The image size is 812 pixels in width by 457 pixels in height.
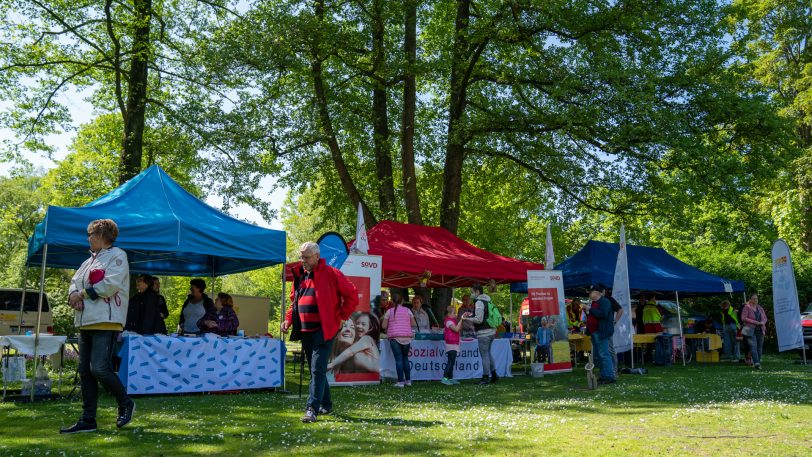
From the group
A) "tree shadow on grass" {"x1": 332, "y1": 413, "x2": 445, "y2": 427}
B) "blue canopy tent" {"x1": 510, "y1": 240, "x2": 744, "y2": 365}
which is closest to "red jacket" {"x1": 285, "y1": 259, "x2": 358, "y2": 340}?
"tree shadow on grass" {"x1": 332, "y1": 413, "x2": 445, "y2": 427}

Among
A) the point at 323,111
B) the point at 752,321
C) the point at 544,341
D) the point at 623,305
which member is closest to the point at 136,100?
the point at 323,111

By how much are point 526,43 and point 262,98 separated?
7408mm

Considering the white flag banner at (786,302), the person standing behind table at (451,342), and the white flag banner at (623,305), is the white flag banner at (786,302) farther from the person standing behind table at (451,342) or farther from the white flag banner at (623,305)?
the person standing behind table at (451,342)

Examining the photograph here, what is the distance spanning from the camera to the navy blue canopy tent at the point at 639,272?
Result: 57.2 feet

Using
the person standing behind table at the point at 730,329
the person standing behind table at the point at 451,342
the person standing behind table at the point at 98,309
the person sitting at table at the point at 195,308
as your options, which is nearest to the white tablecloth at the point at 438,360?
the person standing behind table at the point at 451,342

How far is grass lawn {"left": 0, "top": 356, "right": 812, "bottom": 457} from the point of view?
547 centimetres

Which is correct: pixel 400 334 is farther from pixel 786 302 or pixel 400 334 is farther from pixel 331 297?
pixel 786 302

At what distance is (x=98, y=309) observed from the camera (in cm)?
616

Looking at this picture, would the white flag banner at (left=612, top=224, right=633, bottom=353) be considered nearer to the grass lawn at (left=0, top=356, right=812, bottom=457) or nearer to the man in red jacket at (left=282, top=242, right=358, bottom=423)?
the grass lawn at (left=0, top=356, right=812, bottom=457)

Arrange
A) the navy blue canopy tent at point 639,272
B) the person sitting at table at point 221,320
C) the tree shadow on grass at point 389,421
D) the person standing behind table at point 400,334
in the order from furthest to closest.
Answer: the navy blue canopy tent at point 639,272
the person standing behind table at point 400,334
the person sitting at table at point 221,320
the tree shadow on grass at point 389,421

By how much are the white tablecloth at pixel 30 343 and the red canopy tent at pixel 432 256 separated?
18.5ft

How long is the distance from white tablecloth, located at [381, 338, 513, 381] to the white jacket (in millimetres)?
7217

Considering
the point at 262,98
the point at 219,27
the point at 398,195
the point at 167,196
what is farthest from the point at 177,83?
the point at 167,196

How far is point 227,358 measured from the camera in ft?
33.7
